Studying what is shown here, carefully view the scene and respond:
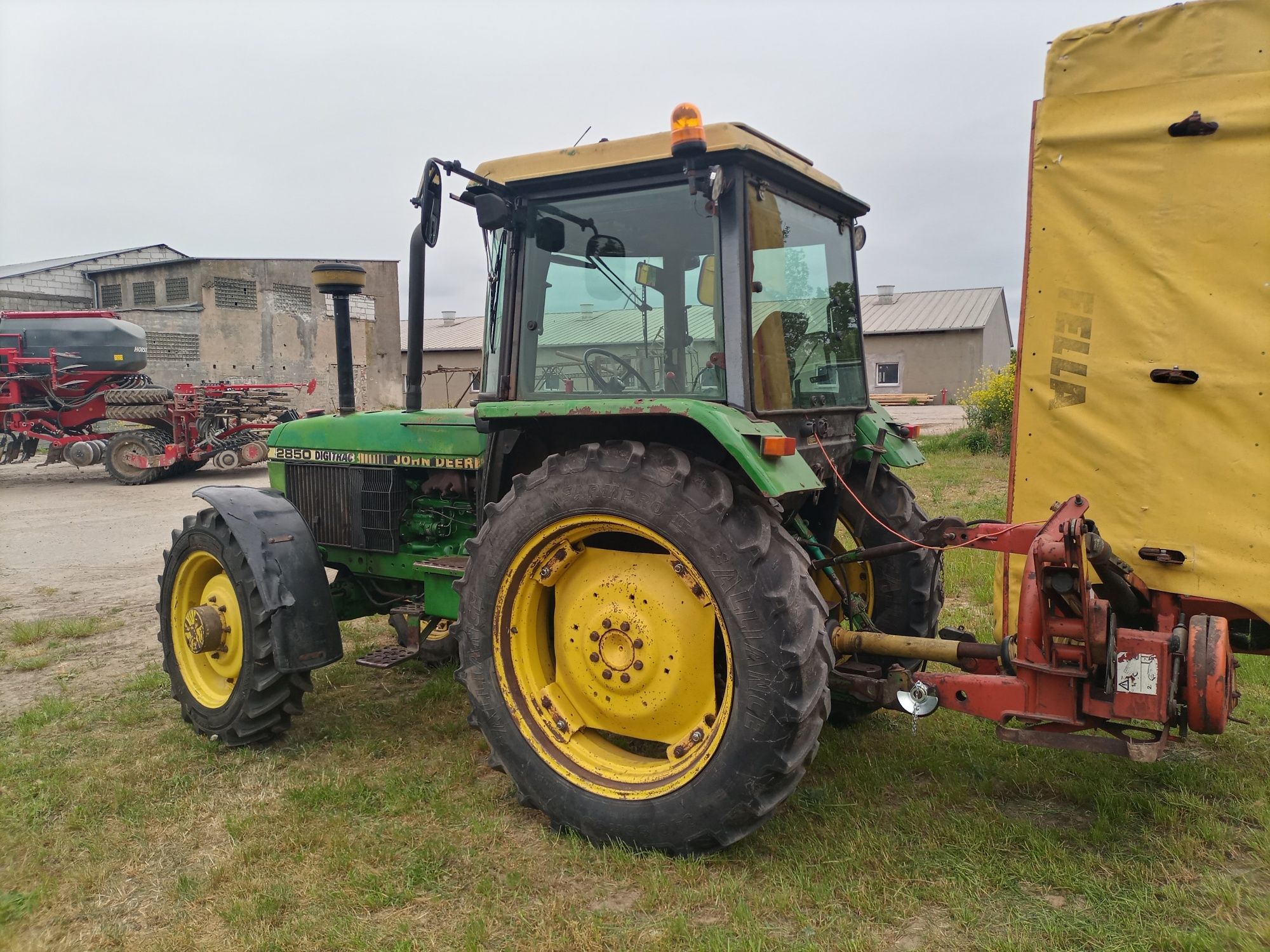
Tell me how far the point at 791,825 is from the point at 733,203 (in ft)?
7.10

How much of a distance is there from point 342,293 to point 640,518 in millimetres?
2258

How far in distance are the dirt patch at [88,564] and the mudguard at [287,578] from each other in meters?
1.59

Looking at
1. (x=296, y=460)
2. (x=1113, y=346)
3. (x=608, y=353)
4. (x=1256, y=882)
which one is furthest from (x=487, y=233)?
(x=1256, y=882)

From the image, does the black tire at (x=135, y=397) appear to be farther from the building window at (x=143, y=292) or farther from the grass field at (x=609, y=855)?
the grass field at (x=609, y=855)

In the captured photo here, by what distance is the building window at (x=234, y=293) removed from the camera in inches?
859

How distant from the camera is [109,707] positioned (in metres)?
4.44

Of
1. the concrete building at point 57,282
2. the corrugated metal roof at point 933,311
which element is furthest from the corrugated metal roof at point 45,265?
the corrugated metal roof at point 933,311

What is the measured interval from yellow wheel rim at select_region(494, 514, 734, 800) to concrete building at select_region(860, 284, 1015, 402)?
29.6 meters

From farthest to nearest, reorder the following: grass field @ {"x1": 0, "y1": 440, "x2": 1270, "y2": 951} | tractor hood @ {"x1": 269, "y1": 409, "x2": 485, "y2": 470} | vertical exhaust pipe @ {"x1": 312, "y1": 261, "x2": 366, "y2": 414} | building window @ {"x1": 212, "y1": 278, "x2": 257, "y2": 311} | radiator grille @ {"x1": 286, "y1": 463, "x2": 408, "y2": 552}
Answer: building window @ {"x1": 212, "y1": 278, "x2": 257, "y2": 311} < radiator grille @ {"x1": 286, "y1": 463, "x2": 408, "y2": 552} < vertical exhaust pipe @ {"x1": 312, "y1": 261, "x2": 366, "y2": 414} < tractor hood @ {"x1": 269, "y1": 409, "x2": 485, "y2": 470} < grass field @ {"x1": 0, "y1": 440, "x2": 1270, "y2": 951}

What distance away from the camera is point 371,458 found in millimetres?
4492

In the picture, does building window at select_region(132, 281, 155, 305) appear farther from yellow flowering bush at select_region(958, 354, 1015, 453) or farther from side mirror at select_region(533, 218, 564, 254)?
side mirror at select_region(533, 218, 564, 254)

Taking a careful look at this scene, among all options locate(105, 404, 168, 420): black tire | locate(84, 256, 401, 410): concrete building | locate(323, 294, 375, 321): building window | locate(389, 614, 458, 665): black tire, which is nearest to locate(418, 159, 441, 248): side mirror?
locate(389, 614, 458, 665): black tire

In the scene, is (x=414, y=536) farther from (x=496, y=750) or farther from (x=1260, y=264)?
(x=1260, y=264)

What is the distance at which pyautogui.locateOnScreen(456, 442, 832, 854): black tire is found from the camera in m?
2.71
